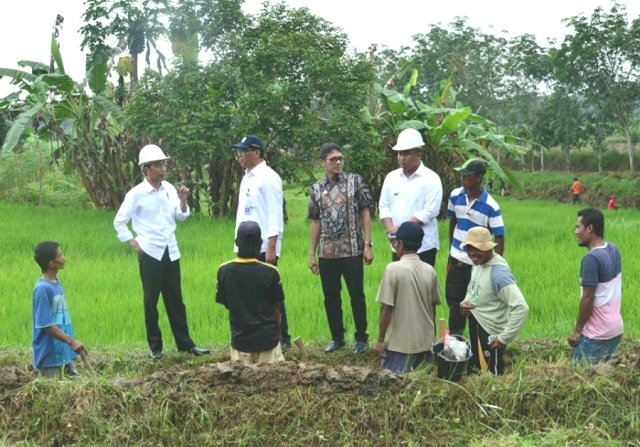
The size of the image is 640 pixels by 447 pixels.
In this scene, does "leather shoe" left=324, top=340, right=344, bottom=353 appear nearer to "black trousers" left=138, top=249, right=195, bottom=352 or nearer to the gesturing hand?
"black trousers" left=138, top=249, right=195, bottom=352

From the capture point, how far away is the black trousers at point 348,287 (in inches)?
207

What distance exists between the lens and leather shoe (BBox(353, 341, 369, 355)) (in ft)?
17.1

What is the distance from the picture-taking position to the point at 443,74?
108 feet

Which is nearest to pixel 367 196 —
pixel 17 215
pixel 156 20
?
pixel 17 215

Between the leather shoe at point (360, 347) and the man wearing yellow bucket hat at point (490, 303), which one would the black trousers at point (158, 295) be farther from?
the man wearing yellow bucket hat at point (490, 303)

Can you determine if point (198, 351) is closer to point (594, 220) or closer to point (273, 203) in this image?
point (273, 203)

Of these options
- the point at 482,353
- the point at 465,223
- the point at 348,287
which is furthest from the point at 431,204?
the point at 482,353

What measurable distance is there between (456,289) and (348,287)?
2.53 feet

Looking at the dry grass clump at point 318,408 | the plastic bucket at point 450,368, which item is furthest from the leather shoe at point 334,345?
the plastic bucket at point 450,368

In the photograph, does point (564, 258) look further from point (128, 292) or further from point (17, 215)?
point (17, 215)

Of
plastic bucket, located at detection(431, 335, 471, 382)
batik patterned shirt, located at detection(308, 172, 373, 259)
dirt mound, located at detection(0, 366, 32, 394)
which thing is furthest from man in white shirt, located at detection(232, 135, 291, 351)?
dirt mound, located at detection(0, 366, 32, 394)

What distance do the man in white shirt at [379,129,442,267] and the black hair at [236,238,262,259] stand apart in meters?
1.36

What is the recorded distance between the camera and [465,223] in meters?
5.03

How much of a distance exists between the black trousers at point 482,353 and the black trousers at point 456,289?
1.84 feet
